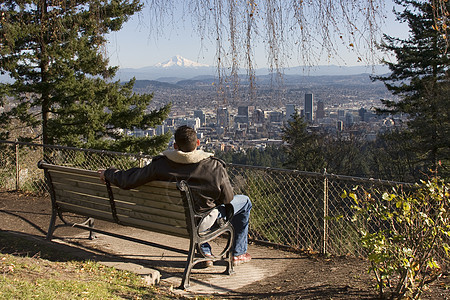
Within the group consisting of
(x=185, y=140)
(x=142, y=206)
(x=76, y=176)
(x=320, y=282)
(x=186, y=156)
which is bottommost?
(x=320, y=282)

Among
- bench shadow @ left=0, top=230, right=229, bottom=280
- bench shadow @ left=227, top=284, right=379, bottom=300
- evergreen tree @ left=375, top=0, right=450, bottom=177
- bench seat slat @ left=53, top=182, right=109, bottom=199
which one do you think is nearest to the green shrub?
bench shadow @ left=227, top=284, right=379, bottom=300

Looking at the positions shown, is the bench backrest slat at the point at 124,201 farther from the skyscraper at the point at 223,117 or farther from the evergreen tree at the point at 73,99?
the evergreen tree at the point at 73,99

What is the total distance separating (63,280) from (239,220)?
5.66 feet

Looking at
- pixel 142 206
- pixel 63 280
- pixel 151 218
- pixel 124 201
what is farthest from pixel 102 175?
pixel 63 280

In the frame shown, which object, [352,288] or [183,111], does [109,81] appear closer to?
[183,111]

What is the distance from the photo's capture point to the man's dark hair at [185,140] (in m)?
3.94

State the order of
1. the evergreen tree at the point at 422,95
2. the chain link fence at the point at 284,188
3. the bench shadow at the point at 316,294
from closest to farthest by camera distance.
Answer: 1. the bench shadow at the point at 316,294
2. the chain link fence at the point at 284,188
3. the evergreen tree at the point at 422,95

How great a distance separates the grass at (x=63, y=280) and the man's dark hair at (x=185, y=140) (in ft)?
3.94

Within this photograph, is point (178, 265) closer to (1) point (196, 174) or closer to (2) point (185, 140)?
(1) point (196, 174)

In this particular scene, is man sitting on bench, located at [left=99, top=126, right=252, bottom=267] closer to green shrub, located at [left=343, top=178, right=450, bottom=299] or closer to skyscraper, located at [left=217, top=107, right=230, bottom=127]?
skyscraper, located at [left=217, top=107, right=230, bottom=127]

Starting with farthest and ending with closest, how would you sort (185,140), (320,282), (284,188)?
(284,188) < (320,282) < (185,140)

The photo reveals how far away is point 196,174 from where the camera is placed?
12.7ft

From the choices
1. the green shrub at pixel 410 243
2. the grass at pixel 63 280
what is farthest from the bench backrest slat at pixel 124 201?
the green shrub at pixel 410 243

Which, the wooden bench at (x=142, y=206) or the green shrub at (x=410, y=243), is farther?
the wooden bench at (x=142, y=206)
